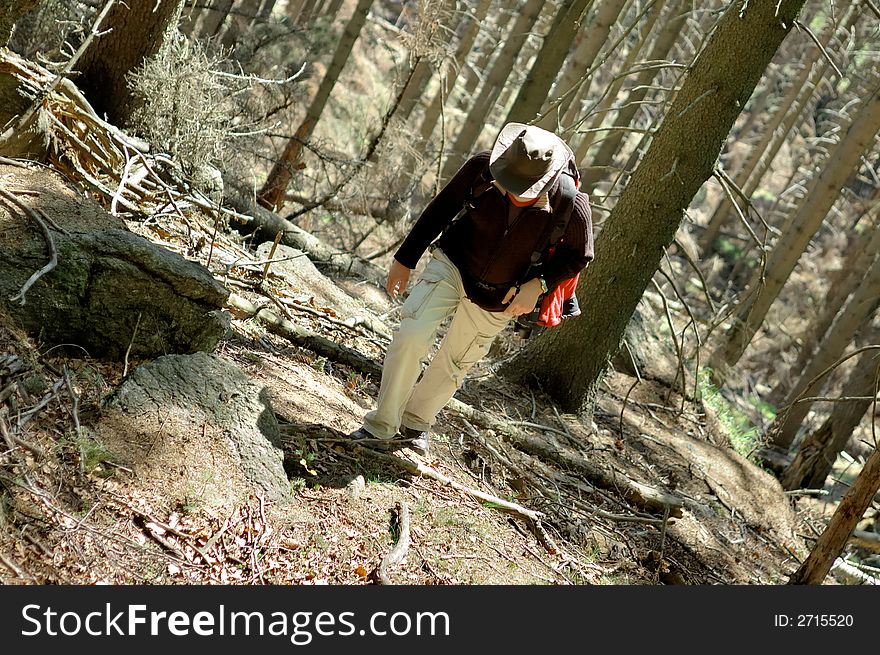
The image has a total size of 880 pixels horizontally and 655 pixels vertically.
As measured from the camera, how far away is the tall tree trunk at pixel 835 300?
13.6 metres

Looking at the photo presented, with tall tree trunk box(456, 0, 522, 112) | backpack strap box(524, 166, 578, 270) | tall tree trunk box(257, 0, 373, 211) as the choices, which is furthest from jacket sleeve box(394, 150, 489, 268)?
tall tree trunk box(456, 0, 522, 112)

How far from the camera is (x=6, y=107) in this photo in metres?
5.32

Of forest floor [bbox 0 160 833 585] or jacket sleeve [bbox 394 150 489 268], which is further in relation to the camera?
jacket sleeve [bbox 394 150 489 268]

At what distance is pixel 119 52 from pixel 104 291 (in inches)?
137

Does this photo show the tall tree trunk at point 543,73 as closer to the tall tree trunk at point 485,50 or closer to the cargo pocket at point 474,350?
the cargo pocket at point 474,350

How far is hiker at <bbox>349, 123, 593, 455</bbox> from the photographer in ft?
13.4

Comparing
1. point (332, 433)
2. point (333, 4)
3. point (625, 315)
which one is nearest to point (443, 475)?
point (332, 433)

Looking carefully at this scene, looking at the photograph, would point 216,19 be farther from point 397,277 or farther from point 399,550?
point 399,550

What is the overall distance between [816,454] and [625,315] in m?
4.98

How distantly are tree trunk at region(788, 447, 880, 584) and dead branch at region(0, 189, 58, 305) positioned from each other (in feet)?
14.4

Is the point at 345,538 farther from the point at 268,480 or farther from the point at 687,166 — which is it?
the point at 687,166

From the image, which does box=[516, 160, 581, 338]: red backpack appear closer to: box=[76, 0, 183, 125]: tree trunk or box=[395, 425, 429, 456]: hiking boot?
box=[395, 425, 429, 456]: hiking boot

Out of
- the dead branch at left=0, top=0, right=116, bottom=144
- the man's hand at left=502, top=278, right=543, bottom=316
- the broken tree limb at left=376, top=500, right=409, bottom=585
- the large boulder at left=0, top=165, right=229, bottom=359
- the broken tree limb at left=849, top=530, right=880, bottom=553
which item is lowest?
the broken tree limb at left=376, top=500, right=409, bottom=585

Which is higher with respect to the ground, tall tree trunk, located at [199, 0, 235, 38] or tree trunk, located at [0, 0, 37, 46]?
tall tree trunk, located at [199, 0, 235, 38]
